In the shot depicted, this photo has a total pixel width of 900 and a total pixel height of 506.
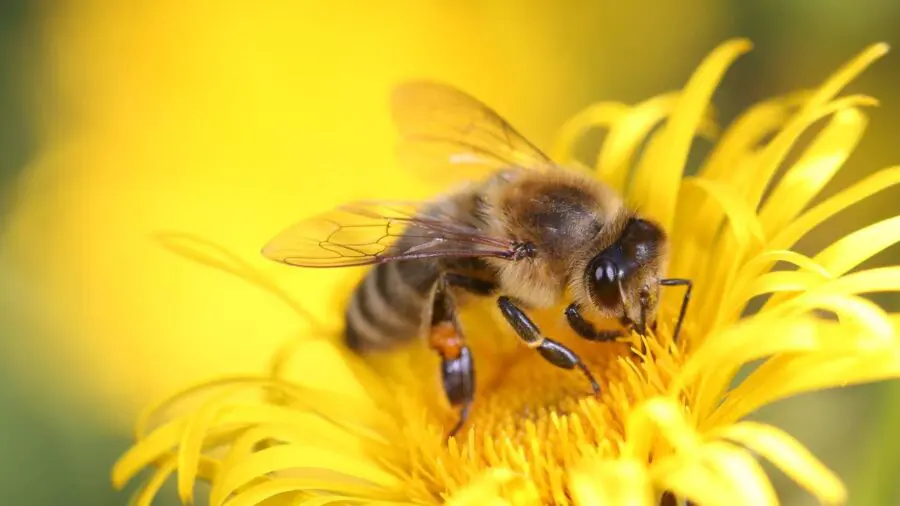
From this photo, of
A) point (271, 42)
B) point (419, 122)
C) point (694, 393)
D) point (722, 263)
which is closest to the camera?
point (694, 393)

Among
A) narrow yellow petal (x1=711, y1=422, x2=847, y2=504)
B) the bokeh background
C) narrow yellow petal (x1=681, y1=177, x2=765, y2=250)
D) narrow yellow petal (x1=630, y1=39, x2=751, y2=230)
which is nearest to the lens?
narrow yellow petal (x1=711, y1=422, x2=847, y2=504)

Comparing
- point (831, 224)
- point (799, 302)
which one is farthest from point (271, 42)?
point (799, 302)

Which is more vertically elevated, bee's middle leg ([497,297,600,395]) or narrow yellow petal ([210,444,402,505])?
bee's middle leg ([497,297,600,395])

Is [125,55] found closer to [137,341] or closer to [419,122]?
[137,341]

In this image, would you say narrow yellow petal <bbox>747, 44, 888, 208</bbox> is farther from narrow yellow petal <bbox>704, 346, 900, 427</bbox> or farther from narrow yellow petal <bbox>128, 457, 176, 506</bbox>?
narrow yellow petal <bbox>128, 457, 176, 506</bbox>

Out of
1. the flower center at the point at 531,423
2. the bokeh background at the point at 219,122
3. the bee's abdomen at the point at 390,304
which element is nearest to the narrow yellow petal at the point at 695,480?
the flower center at the point at 531,423

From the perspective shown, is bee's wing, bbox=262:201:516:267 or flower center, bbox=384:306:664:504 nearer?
flower center, bbox=384:306:664:504

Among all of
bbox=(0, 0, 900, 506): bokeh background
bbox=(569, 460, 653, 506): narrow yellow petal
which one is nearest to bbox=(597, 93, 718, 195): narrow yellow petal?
→ bbox=(569, 460, 653, 506): narrow yellow petal

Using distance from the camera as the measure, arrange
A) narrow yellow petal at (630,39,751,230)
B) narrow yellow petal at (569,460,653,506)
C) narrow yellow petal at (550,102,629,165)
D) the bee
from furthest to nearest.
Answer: narrow yellow petal at (550,102,629,165), narrow yellow petal at (630,39,751,230), the bee, narrow yellow petal at (569,460,653,506)
